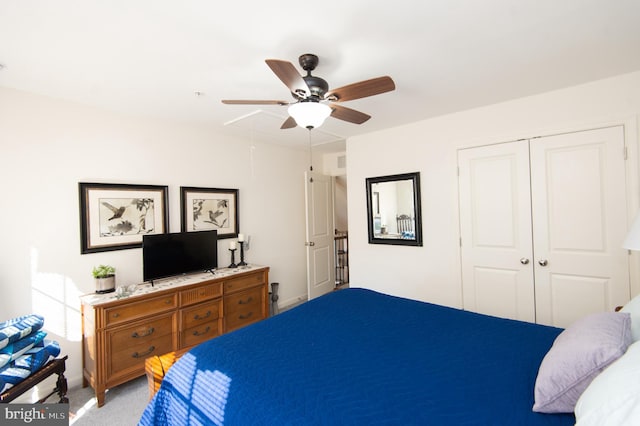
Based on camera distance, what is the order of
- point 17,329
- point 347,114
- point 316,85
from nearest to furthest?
point 316,85, point 17,329, point 347,114

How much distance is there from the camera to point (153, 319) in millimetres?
2543

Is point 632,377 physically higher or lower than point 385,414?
higher

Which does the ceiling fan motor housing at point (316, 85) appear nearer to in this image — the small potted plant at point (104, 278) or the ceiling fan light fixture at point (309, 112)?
the ceiling fan light fixture at point (309, 112)

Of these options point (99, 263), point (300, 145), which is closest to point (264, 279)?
point (99, 263)

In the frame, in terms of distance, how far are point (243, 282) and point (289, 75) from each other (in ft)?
7.96

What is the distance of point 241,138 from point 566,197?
3.57m

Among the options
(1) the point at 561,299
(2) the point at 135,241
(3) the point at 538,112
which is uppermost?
(3) the point at 538,112

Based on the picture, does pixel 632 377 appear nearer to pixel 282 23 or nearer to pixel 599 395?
pixel 599 395

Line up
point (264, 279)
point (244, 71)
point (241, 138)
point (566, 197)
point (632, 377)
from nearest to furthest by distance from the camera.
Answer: point (632, 377) < point (244, 71) < point (566, 197) < point (264, 279) < point (241, 138)

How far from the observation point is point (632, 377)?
2.57ft

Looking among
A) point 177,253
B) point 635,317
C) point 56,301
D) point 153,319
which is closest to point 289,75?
point 635,317

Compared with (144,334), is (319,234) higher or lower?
higher

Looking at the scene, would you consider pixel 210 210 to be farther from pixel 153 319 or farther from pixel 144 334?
pixel 144 334

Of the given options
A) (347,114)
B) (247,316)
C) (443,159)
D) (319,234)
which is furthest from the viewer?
(319,234)
